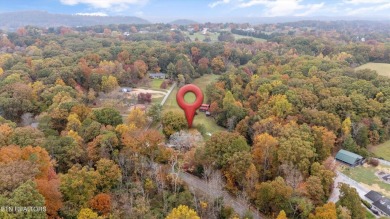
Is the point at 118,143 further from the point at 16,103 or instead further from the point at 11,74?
the point at 11,74

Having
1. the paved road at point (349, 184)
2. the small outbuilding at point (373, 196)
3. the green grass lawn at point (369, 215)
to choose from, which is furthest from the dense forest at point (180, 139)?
the small outbuilding at point (373, 196)

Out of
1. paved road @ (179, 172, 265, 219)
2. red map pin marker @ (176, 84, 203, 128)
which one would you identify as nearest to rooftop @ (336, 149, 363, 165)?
paved road @ (179, 172, 265, 219)

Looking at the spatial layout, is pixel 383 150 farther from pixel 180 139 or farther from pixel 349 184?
pixel 180 139

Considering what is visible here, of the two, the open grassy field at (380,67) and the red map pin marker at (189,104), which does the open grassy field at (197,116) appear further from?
the open grassy field at (380,67)

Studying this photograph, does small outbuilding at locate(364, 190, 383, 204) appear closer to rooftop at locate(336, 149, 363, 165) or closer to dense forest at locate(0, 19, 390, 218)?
dense forest at locate(0, 19, 390, 218)

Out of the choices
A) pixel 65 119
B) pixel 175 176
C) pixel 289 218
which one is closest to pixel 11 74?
pixel 65 119

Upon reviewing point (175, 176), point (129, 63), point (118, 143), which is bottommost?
point (175, 176)

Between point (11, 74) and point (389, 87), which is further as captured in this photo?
point (11, 74)
